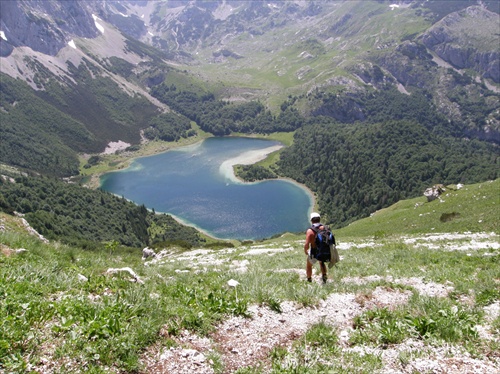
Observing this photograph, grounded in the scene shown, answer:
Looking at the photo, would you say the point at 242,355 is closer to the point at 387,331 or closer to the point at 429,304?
the point at 387,331

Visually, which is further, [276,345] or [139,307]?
[139,307]

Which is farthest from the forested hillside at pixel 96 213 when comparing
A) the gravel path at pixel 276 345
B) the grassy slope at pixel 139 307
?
the gravel path at pixel 276 345

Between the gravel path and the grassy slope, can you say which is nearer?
the grassy slope

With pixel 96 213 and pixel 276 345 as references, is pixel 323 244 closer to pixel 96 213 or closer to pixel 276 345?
pixel 276 345

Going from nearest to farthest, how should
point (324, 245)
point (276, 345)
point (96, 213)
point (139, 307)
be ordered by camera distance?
point (276, 345), point (139, 307), point (324, 245), point (96, 213)

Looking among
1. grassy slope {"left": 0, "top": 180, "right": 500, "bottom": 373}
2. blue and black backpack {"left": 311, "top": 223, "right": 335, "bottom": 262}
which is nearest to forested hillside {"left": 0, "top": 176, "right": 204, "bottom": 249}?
grassy slope {"left": 0, "top": 180, "right": 500, "bottom": 373}

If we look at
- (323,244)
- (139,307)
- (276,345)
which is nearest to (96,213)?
(323,244)

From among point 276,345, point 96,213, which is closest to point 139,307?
point 276,345

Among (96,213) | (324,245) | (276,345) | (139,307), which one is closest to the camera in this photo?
(276,345)

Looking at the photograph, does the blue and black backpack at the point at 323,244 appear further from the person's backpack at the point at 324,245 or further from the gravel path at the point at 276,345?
the gravel path at the point at 276,345

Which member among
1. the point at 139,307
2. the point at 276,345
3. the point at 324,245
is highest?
the point at 324,245

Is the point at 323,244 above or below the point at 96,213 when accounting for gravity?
below

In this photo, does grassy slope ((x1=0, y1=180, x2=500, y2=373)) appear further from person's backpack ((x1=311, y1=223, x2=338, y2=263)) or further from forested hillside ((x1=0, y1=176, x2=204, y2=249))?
forested hillside ((x1=0, y1=176, x2=204, y2=249))

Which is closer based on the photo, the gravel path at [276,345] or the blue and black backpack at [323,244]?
the gravel path at [276,345]
